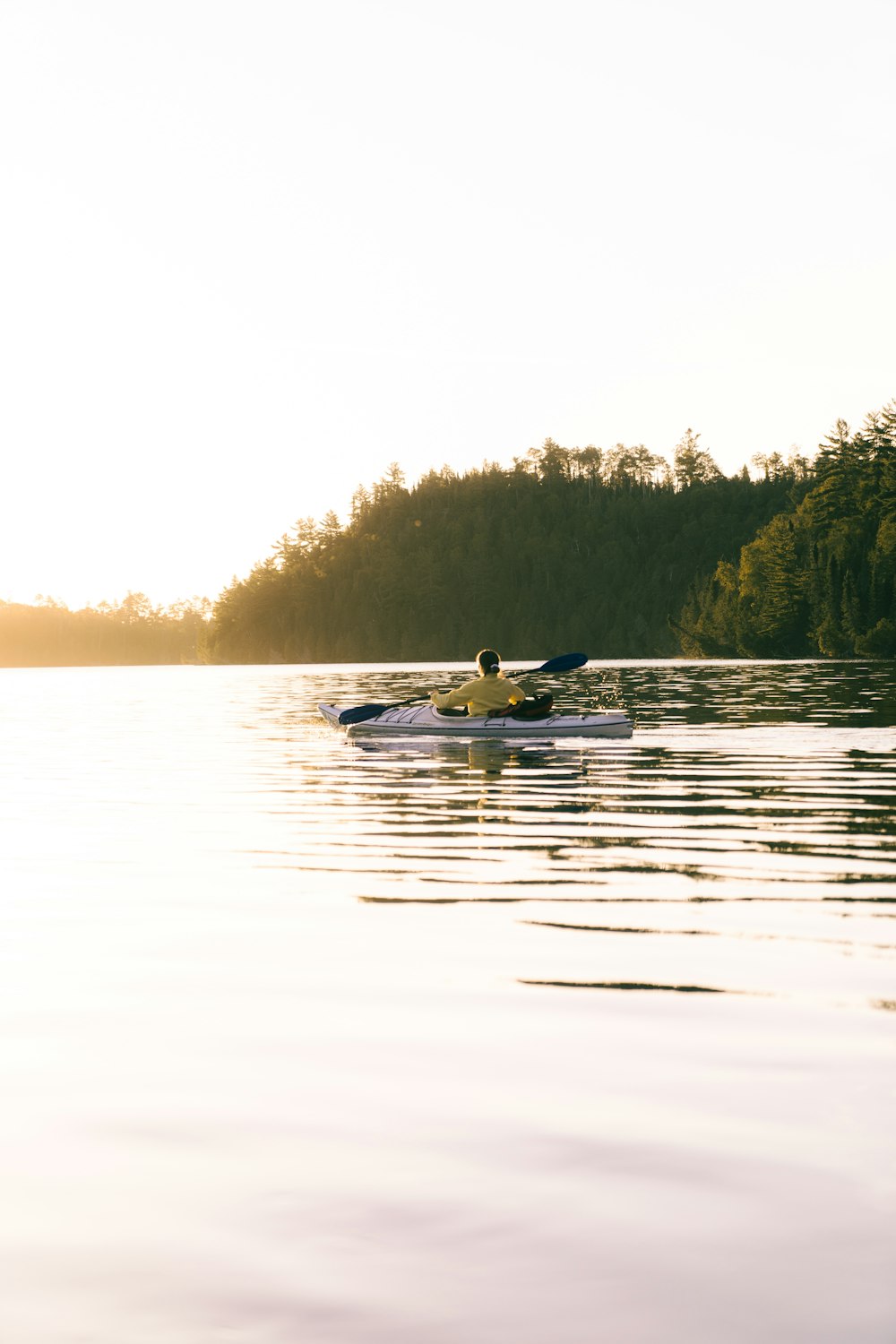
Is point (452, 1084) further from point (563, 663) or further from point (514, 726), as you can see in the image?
point (563, 663)

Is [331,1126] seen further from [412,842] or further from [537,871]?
[412,842]

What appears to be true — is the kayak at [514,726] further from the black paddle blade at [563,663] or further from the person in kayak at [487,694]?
the black paddle blade at [563,663]

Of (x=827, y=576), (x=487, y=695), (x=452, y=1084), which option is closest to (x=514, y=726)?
(x=487, y=695)

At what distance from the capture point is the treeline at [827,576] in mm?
105188

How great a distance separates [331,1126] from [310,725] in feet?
99.8

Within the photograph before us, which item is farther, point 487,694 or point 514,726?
point 487,694

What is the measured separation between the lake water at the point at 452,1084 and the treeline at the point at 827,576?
3647 inches

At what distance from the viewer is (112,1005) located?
24.1ft

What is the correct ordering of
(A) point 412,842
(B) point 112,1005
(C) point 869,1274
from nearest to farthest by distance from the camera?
(C) point 869,1274
(B) point 112,1005
(A) point 412,842

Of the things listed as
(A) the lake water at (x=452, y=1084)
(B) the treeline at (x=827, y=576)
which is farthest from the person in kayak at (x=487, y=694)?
(B) the treeline at (x=827, y=576)

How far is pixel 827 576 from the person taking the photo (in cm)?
11125

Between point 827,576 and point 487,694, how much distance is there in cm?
9049

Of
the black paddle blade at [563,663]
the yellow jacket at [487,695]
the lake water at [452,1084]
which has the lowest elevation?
the lake water at [452,1084]

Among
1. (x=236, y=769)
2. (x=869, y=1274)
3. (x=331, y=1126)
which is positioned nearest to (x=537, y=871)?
(x=331, y=1126)
